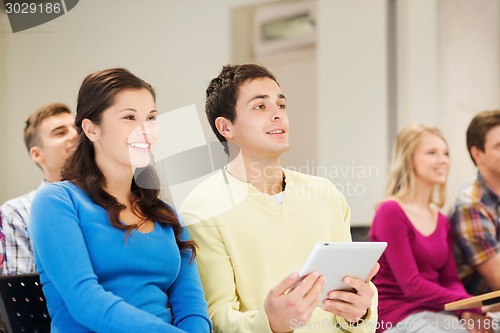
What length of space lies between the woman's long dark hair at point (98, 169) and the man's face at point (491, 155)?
59.6 inches

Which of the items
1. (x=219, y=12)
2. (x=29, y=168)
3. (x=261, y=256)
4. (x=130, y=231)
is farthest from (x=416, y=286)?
(x=219, y=12)

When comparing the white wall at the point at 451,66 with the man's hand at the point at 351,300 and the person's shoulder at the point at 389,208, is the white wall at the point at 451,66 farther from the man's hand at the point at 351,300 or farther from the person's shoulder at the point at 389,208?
the man's hand at the point at 351,300

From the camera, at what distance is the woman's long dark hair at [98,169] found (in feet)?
5.00

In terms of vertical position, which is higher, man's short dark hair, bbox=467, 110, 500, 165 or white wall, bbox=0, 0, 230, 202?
white wall, bbox=0, 0, 230, 202

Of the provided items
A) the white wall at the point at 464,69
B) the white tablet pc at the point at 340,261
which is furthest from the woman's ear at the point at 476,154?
the white tablet pc at the point at 340,261

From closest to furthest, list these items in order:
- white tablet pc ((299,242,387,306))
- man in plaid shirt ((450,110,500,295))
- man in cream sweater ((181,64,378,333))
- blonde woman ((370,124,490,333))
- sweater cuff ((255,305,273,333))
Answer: white tablet pc ((299,242,387,306)) < sweater cuff ((255,305,273,333)) < man in cream sweater ((181,64,378,333)) < blonde woman ((370,124,490,333)) < man in plaid shirt ((450,110,500,295))

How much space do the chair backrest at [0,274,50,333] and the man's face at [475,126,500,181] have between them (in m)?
1.78

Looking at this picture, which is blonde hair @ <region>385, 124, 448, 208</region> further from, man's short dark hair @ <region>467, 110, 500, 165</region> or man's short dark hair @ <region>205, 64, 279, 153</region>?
man's short dark hair @ <region>205, 64, 279, 153</region>

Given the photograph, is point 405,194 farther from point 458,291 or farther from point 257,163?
point 257,163

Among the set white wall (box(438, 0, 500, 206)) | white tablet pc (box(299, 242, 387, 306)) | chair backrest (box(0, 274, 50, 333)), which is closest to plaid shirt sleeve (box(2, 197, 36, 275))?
chair backrest (box(0, 274, 50, 333))

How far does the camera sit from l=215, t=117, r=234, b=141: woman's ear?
71.5 inches

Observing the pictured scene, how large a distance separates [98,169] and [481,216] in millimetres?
1550

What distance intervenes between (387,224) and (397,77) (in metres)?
1.33

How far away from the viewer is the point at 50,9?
211 cm
